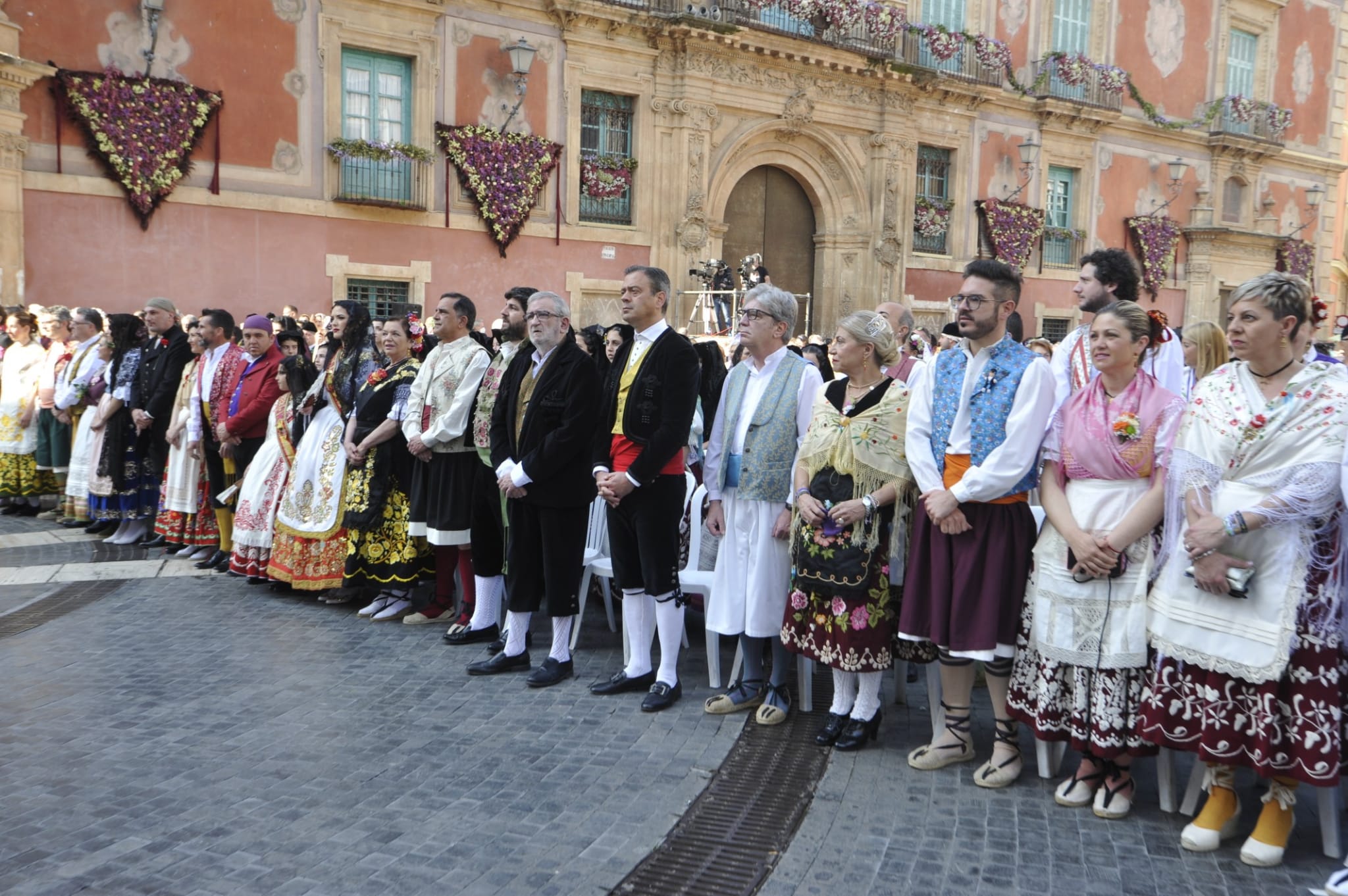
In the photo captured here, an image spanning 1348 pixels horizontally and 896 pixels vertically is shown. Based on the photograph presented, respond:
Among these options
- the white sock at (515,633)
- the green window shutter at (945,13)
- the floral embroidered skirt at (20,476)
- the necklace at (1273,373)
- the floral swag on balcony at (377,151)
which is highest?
the green window shutter at (945,13)

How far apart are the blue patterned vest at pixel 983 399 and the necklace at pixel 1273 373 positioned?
2.74 feet

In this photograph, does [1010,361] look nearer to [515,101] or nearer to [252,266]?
[252,266]

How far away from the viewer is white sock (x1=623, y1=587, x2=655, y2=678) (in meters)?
5.64

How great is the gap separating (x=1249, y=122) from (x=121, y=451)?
27449 millimetres

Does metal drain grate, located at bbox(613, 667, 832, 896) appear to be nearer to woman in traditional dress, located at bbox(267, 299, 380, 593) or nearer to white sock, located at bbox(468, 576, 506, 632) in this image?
white sock, located at bbox(468, 576, 506, 632)

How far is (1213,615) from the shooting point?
12.6 feet

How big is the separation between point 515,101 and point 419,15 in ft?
5.99

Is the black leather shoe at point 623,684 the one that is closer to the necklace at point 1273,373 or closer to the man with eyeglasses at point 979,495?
the man with eyeglasses at point 979,495

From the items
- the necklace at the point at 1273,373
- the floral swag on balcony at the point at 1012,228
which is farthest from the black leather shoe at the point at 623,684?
the floral swag on balcony at the point at 1012,228

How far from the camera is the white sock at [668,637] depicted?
553cm

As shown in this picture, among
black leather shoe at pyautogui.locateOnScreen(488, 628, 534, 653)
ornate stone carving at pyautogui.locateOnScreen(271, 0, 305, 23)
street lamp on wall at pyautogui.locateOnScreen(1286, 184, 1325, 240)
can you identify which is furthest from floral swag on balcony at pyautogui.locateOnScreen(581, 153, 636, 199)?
street lamp on wall at pyautogui.locateOnScreen(1286, 184, 1325, 240)

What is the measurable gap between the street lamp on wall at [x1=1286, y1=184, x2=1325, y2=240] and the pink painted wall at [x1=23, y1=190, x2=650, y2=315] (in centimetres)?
2224

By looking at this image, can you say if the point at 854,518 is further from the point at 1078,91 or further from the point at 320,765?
the point at 1078,91

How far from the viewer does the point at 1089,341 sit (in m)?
4.52
